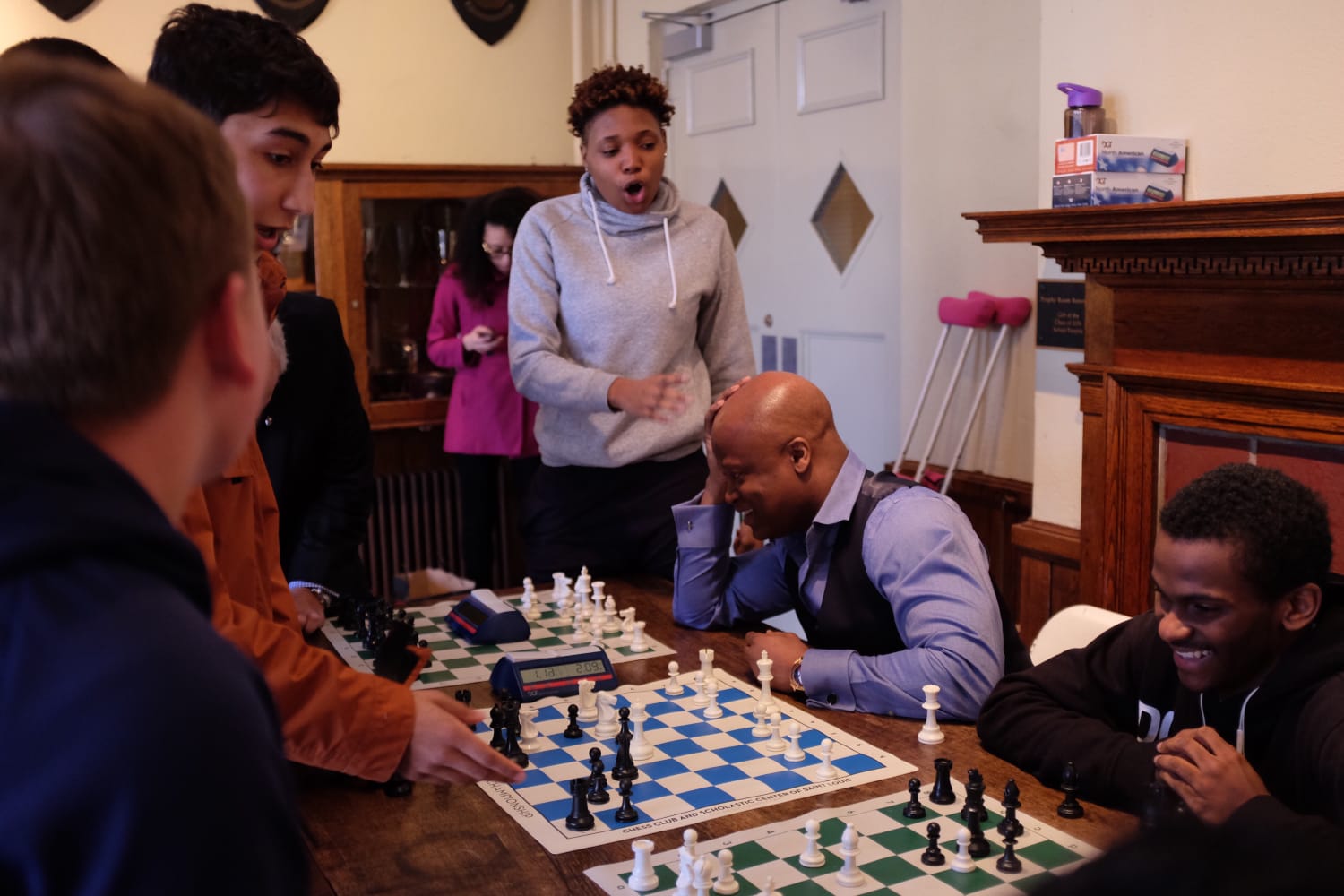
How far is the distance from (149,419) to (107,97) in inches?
6.6

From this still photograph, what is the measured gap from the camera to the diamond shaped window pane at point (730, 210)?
523 cm

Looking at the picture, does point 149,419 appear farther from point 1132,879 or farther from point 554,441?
point 554,441

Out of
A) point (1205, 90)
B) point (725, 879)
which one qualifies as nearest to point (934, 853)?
point (725, 879)

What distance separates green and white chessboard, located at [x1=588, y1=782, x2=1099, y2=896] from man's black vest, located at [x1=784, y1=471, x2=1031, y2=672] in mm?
590

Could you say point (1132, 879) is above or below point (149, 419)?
below

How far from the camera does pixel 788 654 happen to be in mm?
2018

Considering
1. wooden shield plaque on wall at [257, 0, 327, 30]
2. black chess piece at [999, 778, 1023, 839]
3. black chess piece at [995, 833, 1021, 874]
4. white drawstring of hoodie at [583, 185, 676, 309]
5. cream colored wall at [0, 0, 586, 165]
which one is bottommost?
black chess piece at [995, 833, 1021, 874]

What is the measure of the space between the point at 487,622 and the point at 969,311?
2.22 metres

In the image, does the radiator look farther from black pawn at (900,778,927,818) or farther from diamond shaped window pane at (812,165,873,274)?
black pawn at (900,778,927,818)

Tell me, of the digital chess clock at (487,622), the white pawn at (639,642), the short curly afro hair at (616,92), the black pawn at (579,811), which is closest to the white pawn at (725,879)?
the black pawn at (579,811)

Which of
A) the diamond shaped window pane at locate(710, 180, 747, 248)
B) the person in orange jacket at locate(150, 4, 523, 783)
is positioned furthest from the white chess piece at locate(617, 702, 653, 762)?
the diamond shaped window pane at locate(710, 180, 747, 248)

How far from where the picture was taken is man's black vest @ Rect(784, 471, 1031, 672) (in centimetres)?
213

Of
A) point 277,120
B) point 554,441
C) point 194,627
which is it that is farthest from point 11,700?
point 554,441

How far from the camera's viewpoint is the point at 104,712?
598mm
